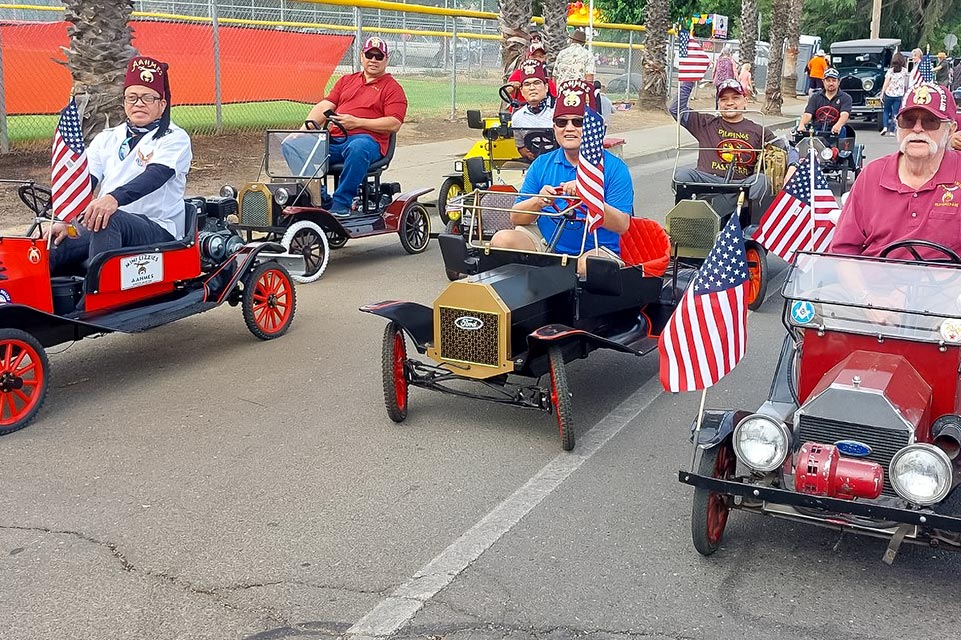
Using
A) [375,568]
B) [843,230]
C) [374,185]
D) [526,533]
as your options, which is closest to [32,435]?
[375,568]

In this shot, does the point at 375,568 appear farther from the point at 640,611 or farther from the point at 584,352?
the point at 584,352

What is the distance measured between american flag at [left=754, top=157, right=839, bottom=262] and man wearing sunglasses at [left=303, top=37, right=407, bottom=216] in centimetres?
483

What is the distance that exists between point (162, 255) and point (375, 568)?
3.49 metres

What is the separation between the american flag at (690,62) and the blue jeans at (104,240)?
7.55 m

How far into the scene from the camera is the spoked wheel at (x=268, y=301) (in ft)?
25.7

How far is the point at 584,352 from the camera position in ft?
20.7

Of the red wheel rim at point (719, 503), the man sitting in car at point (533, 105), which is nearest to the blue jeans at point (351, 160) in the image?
the man sitting in car at point (533, 105)

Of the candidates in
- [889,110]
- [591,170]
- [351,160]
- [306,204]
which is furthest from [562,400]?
[889,110]

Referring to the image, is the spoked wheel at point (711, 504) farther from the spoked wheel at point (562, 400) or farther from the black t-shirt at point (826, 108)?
the black t-shirt at point (826, 108)

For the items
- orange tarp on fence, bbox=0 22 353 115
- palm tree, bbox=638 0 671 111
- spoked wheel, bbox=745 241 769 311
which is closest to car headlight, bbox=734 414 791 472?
spoked wheel, bbox=745 241 769 311

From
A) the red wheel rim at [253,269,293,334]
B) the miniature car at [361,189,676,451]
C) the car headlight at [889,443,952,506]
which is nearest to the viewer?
the car headlight at [889,443,952,506]

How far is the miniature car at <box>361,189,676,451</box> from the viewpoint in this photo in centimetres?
586

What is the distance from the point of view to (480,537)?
4750 millimetres

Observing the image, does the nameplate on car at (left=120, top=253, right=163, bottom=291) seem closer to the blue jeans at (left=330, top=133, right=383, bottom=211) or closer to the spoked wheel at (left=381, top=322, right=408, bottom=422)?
the spoked wheel at (left=381, top=322, right=408, bottom=422)
